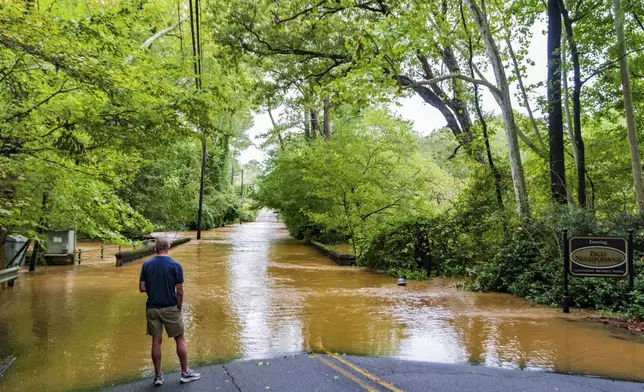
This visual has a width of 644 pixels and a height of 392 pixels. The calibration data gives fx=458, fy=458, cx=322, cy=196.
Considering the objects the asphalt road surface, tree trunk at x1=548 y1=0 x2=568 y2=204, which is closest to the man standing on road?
the asphalt road surface

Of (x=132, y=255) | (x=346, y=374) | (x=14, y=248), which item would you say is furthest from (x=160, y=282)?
(x=132, y=255)

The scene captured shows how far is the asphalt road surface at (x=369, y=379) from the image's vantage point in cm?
506

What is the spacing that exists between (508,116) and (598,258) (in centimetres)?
551

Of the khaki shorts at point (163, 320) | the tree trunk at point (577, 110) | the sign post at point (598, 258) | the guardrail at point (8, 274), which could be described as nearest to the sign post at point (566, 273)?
the sign post at point (598, 258)

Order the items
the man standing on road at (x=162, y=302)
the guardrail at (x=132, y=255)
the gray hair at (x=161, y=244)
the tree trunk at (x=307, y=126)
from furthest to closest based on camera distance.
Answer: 1. the tree trunk at (x=307, y=126)
2. the guardrail at (x=132, y=255)
3. the gray hair at (x=161, y=244)
4. the man standing on road at (x=162, y=302)

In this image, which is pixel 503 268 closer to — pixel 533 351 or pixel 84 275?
pixel 533 351

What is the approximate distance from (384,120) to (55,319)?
52.4 ft

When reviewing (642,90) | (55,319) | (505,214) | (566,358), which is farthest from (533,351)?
(642,90)

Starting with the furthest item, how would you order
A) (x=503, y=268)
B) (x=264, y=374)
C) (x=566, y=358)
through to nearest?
(x=503, y=268) → (x=566, y=358) → (x=264, y=374)

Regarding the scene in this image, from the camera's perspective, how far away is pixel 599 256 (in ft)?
29.2

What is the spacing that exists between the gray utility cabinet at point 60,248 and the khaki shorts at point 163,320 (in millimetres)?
14530

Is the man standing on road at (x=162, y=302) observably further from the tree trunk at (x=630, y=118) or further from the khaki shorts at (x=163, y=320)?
the tree trunk at (x=630, y=118)

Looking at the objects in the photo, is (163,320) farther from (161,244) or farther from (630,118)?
(630,118)

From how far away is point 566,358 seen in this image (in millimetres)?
6211
